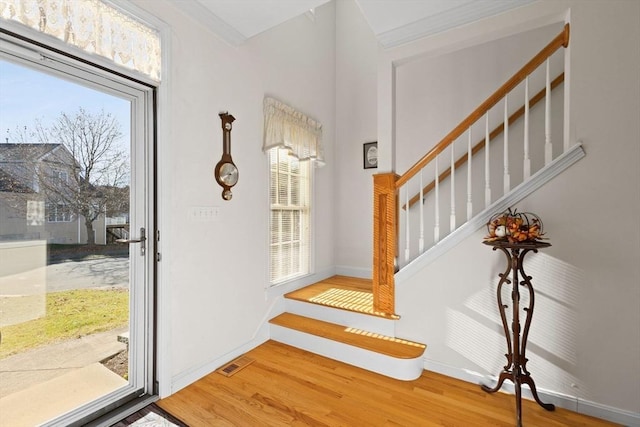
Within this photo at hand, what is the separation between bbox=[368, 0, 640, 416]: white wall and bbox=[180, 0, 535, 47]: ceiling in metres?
0.22

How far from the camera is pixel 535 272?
2086mm

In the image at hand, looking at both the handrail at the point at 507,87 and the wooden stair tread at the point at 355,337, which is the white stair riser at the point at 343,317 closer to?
the wooden stair tread at the point at 355,337

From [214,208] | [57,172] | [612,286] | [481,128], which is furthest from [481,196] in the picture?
[57,172]

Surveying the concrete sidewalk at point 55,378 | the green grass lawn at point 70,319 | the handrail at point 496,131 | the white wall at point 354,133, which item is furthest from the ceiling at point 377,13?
the concrete sidewalk at point 55,378

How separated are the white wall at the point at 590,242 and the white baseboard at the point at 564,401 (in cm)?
3

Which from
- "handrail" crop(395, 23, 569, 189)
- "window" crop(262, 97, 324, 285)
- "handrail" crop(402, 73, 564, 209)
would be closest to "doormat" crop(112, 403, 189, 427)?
"window" crop(262, 97, 324, 285)

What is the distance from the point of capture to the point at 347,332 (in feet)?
9.03

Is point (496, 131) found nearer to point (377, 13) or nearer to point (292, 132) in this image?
point (377, 13)

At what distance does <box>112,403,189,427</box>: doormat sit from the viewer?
1.83 meters

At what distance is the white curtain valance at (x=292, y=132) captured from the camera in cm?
298

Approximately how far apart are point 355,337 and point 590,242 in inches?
74.5

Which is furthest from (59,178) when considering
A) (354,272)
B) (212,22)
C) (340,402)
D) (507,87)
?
(354,272)

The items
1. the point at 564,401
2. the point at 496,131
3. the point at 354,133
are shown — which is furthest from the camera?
the point at 354,133

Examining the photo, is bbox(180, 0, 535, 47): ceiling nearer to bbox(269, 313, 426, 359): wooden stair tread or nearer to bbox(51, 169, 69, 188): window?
bbox(51, 169, 69, 188): window
